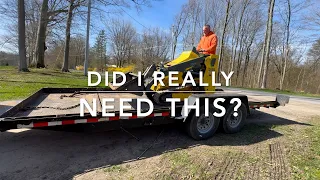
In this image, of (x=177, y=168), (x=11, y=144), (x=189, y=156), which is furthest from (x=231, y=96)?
(x=11, y=144)

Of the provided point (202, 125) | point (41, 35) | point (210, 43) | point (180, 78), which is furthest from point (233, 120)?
point (41, 35)

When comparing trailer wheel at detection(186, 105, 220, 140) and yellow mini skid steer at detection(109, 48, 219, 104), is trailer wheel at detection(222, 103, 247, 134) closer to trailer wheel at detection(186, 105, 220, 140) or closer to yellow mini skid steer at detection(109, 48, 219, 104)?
trailer wheel at detection(186, 105, 220, 140)

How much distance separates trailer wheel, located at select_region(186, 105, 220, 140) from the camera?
4.69 metres

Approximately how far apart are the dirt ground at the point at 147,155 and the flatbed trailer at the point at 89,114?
12.1 inches

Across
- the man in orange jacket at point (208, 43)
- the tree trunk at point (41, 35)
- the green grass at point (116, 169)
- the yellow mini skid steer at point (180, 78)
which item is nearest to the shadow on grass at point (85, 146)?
the green grass at point (116, 169)

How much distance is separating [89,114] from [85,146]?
89 cm

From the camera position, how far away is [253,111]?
7867mm

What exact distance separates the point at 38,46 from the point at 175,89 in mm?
19686

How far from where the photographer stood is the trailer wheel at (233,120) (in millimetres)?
5230

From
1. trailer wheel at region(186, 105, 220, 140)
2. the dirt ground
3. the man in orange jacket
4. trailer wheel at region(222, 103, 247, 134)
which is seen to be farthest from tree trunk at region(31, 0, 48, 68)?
trailer wheel at region(222, 103, 247, 134)

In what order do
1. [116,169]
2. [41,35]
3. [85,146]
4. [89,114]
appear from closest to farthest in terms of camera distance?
1. [116,169]
2. [89,114]
3. [85,146]
4. [41,35]

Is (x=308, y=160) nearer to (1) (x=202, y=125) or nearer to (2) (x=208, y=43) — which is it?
(1) (x=202, y=125)

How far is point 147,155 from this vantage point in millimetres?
3998

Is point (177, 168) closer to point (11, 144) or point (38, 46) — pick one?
point (11, 144)
